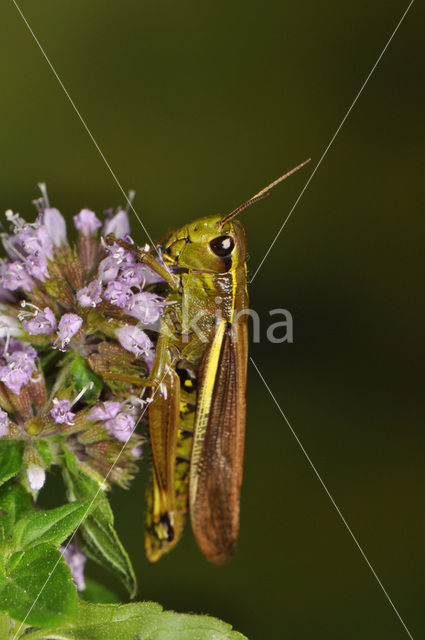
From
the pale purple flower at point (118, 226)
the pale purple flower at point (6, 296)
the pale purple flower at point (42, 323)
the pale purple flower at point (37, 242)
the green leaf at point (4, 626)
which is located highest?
the pale purple flower at point (118, 226)

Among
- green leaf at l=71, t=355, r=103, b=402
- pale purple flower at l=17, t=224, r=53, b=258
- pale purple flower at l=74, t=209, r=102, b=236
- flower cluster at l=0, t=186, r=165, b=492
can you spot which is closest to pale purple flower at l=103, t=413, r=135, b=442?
flower cluster at l=0, t=186, r=165, b=492

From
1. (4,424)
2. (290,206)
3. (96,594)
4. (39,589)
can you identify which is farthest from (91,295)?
(290,206)

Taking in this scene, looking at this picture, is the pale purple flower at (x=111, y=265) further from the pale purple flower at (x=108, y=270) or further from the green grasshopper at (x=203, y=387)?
the green grasshopper at (x=203, y=387)

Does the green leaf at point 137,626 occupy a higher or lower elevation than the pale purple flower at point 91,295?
lower

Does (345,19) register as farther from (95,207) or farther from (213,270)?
(213,270)

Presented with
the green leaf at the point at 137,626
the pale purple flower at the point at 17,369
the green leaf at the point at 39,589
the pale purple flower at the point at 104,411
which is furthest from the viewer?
the pale purple flower at the point at 104,411

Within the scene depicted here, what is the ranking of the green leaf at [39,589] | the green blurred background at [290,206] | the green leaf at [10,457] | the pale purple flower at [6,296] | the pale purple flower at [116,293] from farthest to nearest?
the green blurred background at [290,206] < the pale purple flower at [6,296] < the pale purple flower at [116,293] < the green leaf at [10,457] < the green leaf at [39,589]


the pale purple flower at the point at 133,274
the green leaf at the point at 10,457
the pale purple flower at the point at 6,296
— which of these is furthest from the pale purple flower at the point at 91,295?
the green leaf at the point at 10,457
